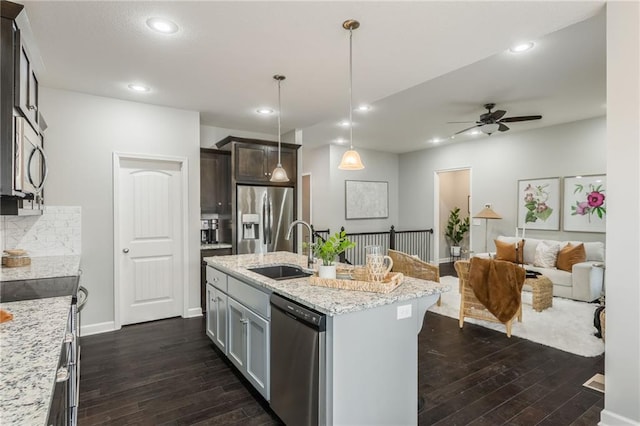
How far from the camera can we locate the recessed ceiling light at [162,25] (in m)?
2.37

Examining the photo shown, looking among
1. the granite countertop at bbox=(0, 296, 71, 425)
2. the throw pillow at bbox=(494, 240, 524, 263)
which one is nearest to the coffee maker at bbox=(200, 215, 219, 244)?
the granite countertop at bbox=(0, 296, 71, 425)

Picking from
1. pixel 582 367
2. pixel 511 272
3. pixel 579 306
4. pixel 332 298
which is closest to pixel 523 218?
pixel 579 306

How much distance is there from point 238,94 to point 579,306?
5352 mm

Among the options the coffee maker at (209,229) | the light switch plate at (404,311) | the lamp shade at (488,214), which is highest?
the lamp shade at (488,214)

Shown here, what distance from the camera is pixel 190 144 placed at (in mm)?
4523

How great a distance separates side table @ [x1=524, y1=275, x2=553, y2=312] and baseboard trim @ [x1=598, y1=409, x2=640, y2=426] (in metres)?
2.57

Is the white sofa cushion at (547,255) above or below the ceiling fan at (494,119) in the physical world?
below

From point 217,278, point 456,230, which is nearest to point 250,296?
point 217,278

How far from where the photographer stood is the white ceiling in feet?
7.44

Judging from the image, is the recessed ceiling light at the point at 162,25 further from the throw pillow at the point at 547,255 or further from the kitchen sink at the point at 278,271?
the throw pillow at the point at 547,255

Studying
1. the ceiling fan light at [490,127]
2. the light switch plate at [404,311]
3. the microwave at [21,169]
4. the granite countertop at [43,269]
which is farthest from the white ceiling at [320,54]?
the light switch plate at [404,311]

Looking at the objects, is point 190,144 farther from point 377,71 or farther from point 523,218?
point 523,218

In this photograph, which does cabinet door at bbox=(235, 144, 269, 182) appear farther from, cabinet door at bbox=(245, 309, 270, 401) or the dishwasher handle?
the dishwasher handle

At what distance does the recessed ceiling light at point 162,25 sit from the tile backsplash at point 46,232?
2.41m
